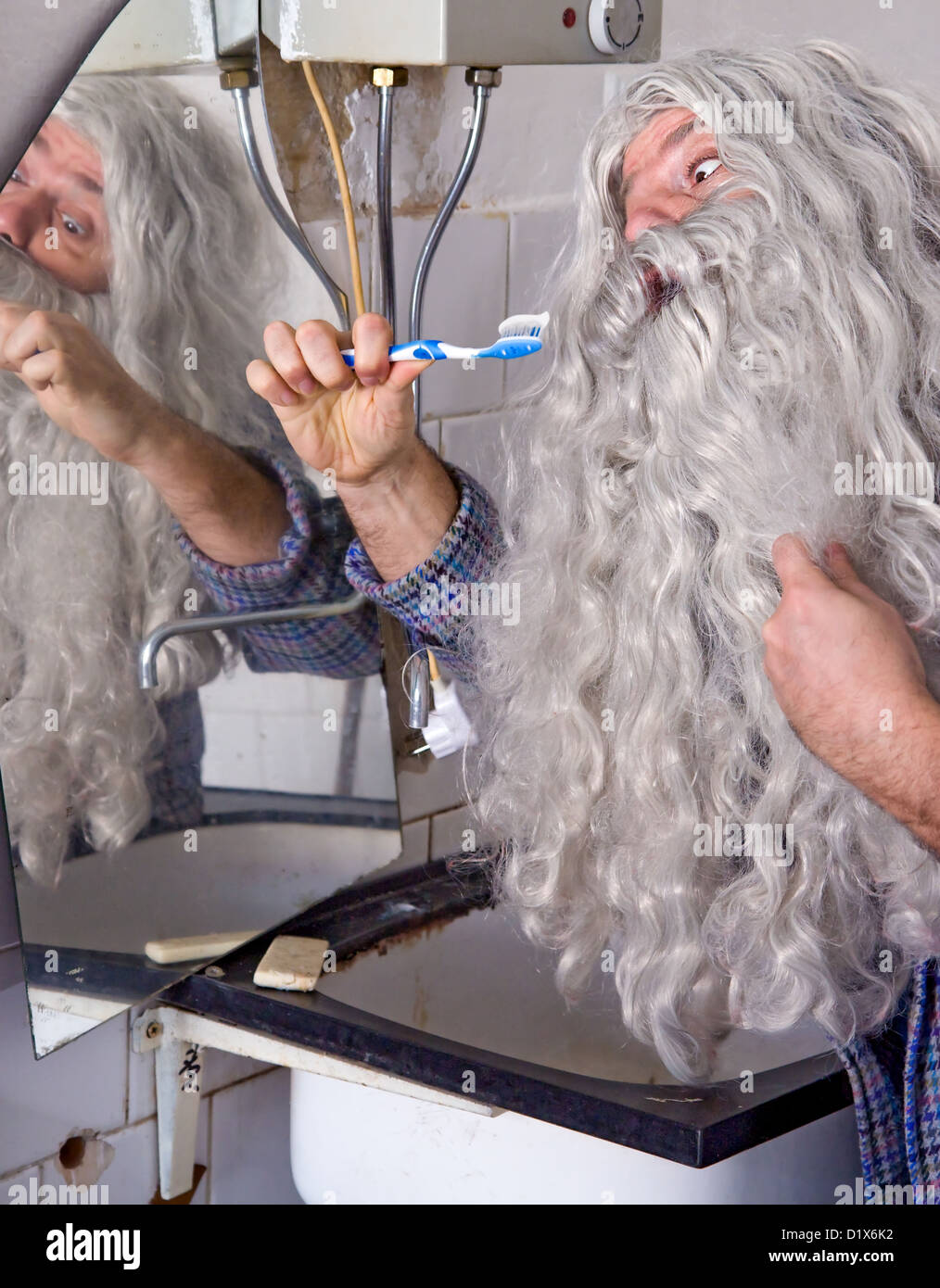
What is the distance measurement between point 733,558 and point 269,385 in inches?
14.5

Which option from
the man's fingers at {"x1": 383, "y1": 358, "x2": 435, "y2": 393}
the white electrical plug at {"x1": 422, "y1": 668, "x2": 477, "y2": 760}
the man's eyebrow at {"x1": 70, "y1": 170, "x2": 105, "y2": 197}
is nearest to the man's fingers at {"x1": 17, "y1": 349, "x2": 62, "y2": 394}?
the man's eyebrow at {"x1": 70, "y1": 170, "x2": 105, "y2": 197}

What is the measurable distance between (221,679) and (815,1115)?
0.58 metres

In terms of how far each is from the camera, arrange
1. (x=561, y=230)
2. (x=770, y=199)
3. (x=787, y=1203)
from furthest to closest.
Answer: (x=561, y=230)
(x=787, y=1203)
(x=770, y=199)

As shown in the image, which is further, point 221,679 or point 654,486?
point 221,679

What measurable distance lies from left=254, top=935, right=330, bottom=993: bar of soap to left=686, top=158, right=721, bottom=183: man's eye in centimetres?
71

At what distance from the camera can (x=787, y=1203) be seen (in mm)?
998

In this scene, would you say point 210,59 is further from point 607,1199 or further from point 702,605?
point 607,1199

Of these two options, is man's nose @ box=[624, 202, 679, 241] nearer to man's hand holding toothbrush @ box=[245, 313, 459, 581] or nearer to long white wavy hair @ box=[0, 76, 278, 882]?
man's hand holding toothbrush @ box=[245, 313, 459, 581]

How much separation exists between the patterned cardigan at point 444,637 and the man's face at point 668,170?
0.97ft

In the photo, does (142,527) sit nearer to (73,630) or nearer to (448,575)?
(73,630)

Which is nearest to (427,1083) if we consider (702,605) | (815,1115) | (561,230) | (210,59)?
(815,1115)

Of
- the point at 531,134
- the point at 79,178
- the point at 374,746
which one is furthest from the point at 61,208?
the point at 531,134

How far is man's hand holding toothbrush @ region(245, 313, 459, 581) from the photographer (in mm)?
902

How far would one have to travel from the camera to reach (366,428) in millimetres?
992
